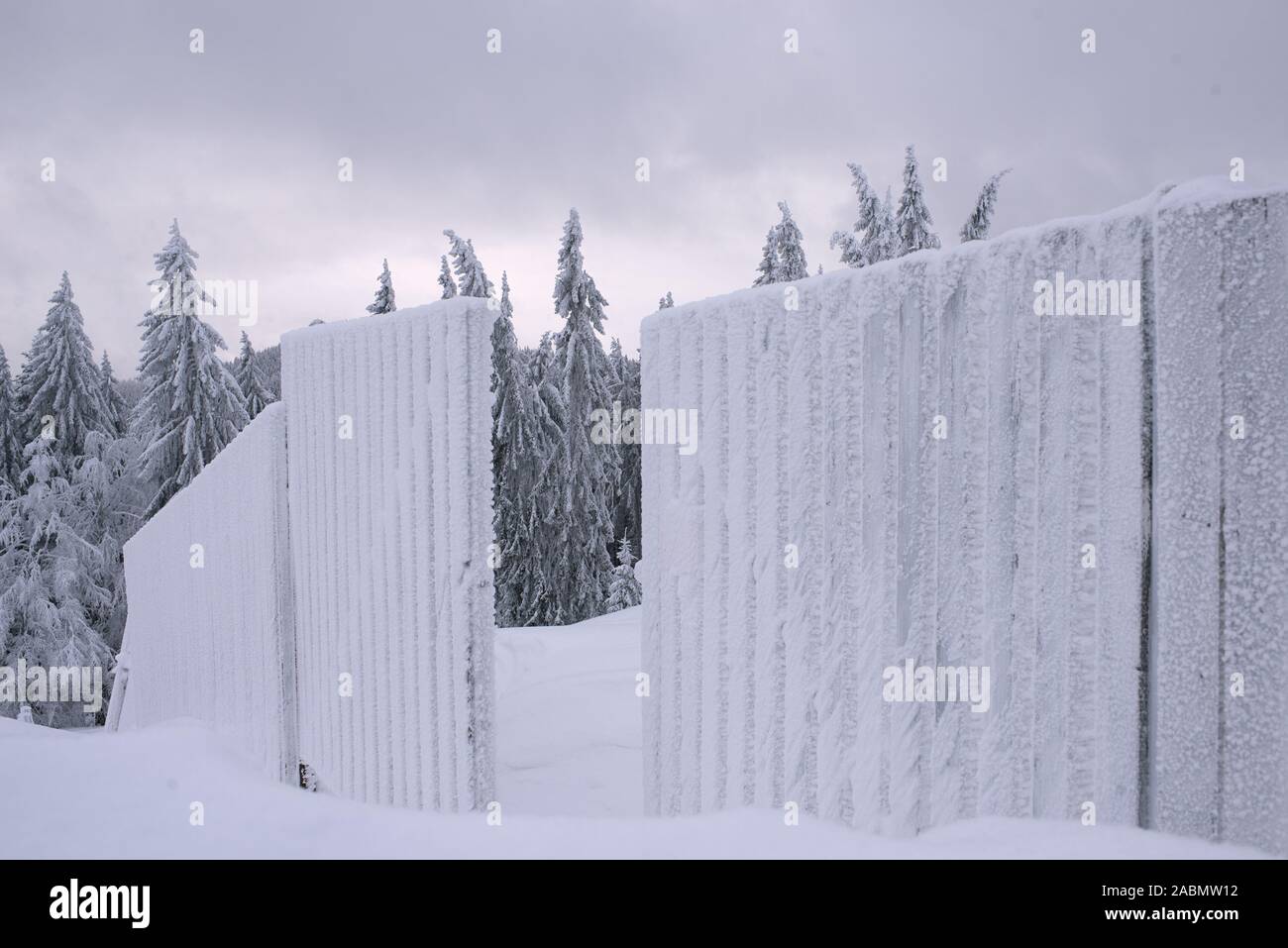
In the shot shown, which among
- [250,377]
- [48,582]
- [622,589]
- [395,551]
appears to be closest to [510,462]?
[622,589]

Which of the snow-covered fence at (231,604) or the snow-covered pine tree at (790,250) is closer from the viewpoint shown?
the snow-covered fence at (231,604)

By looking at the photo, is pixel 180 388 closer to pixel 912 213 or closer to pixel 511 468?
pixel 511 468

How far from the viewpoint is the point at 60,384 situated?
23219 millimetres

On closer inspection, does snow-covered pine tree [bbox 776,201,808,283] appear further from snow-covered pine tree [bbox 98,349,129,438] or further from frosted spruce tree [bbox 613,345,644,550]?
snow-covered pine tree [bbox 98,349,129,438]

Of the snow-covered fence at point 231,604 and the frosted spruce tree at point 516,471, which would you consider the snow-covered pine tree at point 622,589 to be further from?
the snow-covered fence at point 231,604

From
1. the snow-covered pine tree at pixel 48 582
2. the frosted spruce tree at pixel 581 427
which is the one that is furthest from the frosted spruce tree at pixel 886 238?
the snow-covered pine tree at pixel 48 582

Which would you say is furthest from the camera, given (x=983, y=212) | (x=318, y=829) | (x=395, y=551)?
(x=983, y=212)

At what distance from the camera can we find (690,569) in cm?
290

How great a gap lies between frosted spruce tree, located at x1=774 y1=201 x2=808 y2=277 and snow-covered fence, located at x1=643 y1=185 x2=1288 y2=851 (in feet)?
63.5

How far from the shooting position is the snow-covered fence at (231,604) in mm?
4820

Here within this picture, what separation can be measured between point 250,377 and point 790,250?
18.4 meters

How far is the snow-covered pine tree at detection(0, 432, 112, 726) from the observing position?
773 inches

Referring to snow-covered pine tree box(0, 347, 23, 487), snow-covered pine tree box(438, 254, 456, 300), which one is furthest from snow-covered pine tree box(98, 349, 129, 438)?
snow-covered pine tree box(438, 254, 456, 300)
